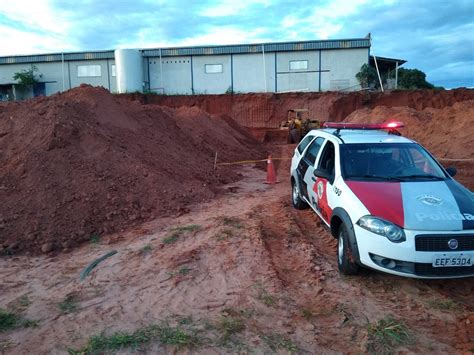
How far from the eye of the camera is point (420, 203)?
4688mm

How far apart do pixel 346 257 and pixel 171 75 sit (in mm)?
38230

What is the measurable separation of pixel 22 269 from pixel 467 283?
5.55m

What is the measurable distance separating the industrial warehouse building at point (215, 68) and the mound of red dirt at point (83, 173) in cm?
2789

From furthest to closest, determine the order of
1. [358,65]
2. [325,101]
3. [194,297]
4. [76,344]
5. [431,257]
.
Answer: [358,65], [325,101], [194,297], [431,257], [76,344]

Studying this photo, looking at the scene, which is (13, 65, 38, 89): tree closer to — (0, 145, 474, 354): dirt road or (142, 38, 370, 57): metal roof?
(142, 38, 370, 57): metal roof

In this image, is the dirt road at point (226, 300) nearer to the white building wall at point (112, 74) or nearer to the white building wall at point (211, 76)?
the white building wall at point (211, 76)

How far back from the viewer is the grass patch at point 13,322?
4031 mm

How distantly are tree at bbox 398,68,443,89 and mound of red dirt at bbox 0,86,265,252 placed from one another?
4551 cm

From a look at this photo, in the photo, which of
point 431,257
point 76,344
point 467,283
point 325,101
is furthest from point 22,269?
point 325,101

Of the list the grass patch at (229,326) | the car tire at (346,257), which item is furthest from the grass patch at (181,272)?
the car tire at (346,257)

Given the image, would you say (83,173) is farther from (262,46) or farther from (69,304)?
(262,46)

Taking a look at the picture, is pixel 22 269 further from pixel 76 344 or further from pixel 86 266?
pixel 76 344

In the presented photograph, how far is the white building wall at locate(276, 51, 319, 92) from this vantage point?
3941cm

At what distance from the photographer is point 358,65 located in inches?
1515
